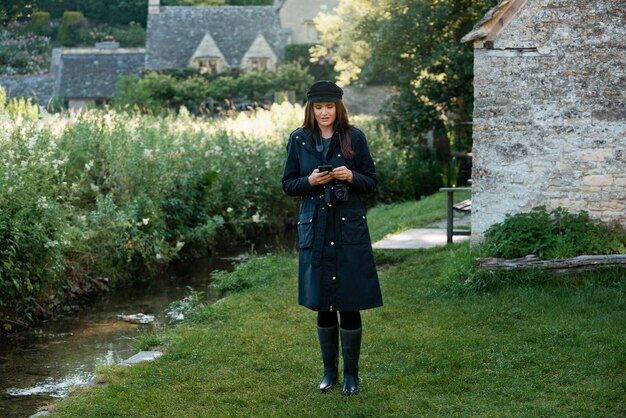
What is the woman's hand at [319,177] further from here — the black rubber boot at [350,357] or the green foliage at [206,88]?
the green foliage at [206,88]

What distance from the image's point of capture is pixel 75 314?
1112 cm

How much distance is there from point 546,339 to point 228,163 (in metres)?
10.5

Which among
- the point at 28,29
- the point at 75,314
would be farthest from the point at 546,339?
the point at 28,29

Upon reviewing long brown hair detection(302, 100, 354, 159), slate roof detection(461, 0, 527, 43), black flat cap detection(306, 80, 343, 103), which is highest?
slate roof detection(461, 0, 527, 43)

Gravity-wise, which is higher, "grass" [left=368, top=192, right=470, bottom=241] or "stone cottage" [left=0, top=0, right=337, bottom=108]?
"stone cottage" [left=0, top=0, right=337, bottom=108]

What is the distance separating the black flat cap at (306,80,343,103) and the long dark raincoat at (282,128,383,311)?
0.90 feet

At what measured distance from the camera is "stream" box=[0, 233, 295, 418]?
313 inches

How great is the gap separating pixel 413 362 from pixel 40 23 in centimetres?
4506

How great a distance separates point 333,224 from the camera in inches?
258

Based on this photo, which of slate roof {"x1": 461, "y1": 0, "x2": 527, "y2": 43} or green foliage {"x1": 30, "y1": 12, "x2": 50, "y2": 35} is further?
green foliage {"x1": 30, "y1": 12, "x2": 50, "y2": 35}

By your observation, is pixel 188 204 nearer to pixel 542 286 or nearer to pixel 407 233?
pixel 407 233

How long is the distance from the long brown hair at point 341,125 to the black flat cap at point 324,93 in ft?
0.20

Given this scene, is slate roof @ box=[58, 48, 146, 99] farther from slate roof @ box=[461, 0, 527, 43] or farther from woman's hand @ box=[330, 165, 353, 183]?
woman's hand @ box=[330, 165, 353, 183]

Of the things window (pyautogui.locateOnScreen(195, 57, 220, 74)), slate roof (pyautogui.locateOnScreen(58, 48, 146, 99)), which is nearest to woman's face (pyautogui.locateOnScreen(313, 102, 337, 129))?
window (pyautogui.locateOnScreen(195, 57, 220, 74))
